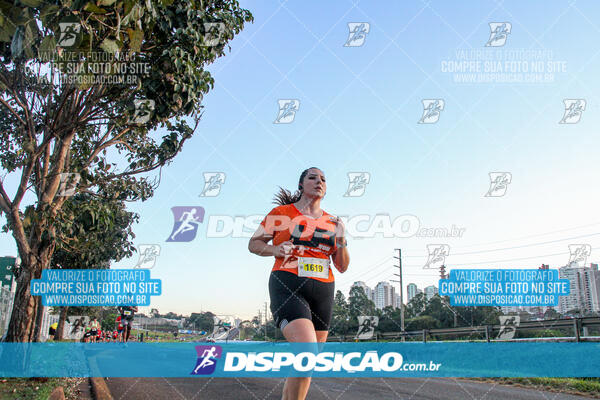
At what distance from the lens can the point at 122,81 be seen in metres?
6.85

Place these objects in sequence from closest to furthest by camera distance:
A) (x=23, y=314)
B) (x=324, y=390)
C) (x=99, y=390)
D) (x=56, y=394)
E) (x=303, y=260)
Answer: (x=303, y=260) < (x=56, y=394) < (x=99, y=390) < (x=324, y=390) < (x=23, y=314)

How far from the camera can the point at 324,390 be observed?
6965 millimetres

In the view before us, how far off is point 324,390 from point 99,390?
337 cm

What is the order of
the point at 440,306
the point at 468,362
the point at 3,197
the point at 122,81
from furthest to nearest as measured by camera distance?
the point at 440,306, the point at 468,362, the point at 3,197, the point at 122,81

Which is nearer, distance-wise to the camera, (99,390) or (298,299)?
(298,299)

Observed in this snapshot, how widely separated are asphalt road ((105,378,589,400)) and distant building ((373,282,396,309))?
33571mm

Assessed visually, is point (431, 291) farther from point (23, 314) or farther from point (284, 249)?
point (284, 249)

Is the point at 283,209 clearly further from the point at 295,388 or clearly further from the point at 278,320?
the point at 295,388

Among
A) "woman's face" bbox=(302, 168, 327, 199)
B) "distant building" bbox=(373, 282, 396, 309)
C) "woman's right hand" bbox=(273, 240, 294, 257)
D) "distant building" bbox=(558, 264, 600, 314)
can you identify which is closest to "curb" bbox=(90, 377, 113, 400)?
"woman's right hand" bbox=(273, 240, 294, 257)

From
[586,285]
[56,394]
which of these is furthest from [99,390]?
[586,285]

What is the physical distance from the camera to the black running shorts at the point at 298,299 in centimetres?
314

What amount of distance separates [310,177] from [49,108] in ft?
20.7

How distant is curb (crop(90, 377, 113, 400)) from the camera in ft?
19.9

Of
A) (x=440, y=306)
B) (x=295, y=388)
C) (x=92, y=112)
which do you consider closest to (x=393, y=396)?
(x=295, y=388)
